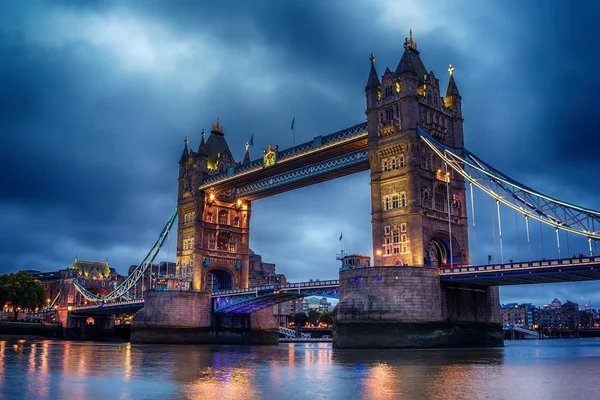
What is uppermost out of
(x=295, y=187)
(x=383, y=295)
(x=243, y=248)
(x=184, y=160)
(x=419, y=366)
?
(x=184, y=160)

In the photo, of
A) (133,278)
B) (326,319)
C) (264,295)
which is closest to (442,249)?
(264,295)

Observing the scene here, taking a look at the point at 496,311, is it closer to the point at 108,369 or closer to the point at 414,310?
the point at 414,310

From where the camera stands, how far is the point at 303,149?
65.4m

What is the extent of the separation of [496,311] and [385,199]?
45.6 feet

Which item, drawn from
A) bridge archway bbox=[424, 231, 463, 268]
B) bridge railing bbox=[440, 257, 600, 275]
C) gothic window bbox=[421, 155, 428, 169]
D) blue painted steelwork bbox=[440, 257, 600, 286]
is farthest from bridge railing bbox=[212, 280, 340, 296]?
gothic window bbox=[421, 155, 428, 169]

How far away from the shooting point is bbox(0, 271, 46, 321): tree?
96606 millimetres

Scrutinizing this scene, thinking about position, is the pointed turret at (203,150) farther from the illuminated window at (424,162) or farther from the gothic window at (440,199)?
the gothic window at (440,199)

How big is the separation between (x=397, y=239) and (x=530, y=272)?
41.9ft

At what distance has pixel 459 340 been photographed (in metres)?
49.2

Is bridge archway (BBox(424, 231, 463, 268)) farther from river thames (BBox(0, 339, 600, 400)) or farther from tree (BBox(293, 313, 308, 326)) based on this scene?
tree (BBox(293, 313, 308, 326))

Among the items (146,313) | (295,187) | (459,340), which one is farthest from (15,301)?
(459,340)

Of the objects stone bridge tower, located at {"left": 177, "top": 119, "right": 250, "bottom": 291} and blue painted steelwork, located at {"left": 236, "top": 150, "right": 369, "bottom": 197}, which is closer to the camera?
blue painted steelwork, located at {"left": 236, "top": 150, "right": 369, "bottom": 197}

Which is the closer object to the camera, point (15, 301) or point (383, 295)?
point (383, 295)

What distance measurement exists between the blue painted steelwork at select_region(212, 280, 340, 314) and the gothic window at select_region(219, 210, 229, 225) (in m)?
10.7
